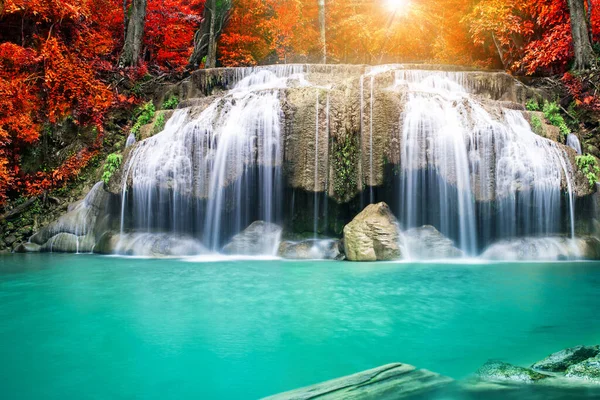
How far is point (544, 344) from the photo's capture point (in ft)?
13.8

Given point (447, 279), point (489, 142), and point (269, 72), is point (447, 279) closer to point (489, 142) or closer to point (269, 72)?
point (489, 142)

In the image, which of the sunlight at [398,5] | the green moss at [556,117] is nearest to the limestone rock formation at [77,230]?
the green moss at [556,117]

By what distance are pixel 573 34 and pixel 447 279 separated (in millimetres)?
12179

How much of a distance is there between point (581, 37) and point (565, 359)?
15182 millimetres

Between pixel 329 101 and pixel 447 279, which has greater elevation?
pixel 329 101

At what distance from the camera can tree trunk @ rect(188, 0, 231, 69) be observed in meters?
20.6

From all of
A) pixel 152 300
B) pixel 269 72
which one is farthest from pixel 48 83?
pixel 152 300

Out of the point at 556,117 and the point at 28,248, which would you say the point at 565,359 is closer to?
the point at 556,117

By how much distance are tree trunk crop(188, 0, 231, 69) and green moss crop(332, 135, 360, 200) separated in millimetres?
11785

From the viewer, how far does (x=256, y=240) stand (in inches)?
435

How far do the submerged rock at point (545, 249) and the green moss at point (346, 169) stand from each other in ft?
10.9

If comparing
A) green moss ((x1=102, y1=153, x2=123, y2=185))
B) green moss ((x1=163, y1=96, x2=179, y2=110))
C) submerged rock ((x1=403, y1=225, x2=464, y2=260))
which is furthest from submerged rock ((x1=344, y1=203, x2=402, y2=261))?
green moss ((x1=163, y1=96, x2=179, y2=110))

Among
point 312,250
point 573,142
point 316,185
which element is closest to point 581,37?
point 573,142

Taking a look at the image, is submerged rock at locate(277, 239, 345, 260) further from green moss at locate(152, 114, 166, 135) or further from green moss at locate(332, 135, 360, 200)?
green moss at locate(152, 114, 166, 135)
